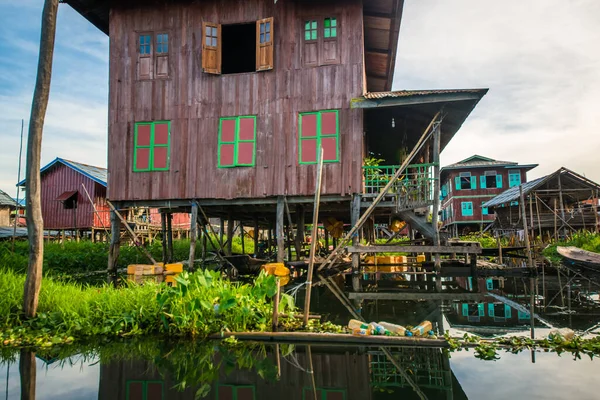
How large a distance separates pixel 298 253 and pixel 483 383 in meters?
11.5

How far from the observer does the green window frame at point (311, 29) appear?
1235cm

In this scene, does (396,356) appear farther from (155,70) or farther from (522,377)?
(155,70)

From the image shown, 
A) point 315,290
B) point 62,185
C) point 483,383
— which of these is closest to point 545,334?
point 483,383

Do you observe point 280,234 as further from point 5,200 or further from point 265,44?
point 5,200

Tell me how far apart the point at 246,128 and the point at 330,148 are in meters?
2.58

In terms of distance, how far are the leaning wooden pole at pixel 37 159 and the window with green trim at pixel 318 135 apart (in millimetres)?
7284

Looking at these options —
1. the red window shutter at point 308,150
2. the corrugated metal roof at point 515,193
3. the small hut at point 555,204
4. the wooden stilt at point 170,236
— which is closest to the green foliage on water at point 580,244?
the small hut at point 555,204

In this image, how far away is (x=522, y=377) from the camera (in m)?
3.88

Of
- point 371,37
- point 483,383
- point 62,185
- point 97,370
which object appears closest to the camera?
point 483,383

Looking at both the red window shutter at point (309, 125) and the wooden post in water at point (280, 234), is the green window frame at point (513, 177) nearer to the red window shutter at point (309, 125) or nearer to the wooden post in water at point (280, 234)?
the red window shutter at point (309, 125)

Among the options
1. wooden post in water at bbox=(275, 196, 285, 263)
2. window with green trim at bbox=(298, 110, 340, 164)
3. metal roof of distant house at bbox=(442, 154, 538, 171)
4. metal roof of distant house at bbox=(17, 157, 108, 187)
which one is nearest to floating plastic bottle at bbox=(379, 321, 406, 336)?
wooden post in water at bbox=(275, 196, 285, 263)

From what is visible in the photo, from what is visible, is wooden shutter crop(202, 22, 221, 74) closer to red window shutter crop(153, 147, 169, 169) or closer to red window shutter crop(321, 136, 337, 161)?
red window shutter crop(153, 147, 169, 169)

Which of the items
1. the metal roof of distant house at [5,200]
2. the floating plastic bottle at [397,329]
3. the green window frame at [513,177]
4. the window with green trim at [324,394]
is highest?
the green window frame at [513,177]

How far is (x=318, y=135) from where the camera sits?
12.2 metres
